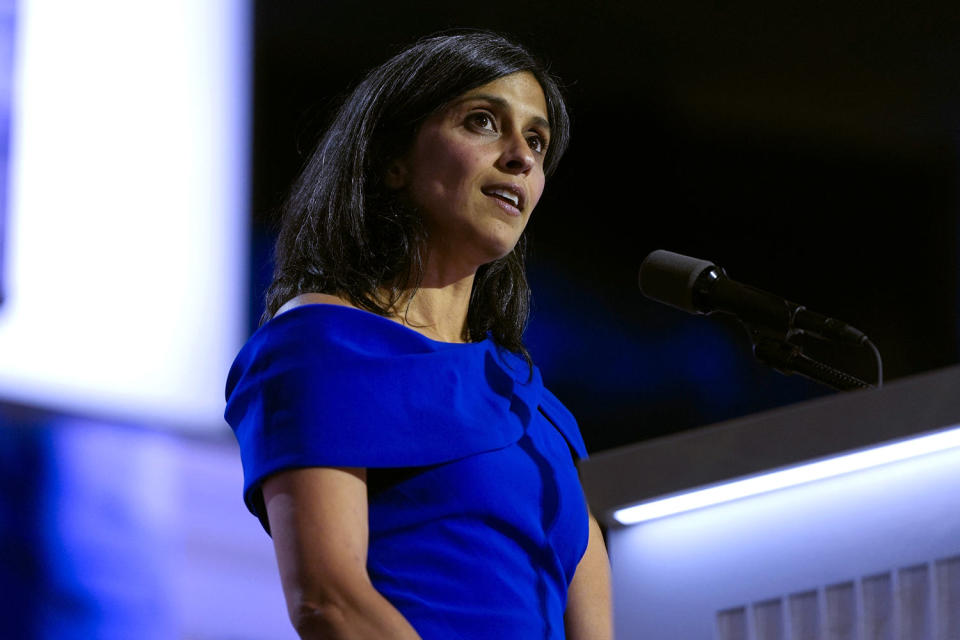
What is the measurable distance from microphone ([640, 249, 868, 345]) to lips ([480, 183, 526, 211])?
0.21 metres

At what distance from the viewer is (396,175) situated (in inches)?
57.1

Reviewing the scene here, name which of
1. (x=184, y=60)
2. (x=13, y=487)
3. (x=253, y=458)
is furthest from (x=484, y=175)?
(x=184, y=60)

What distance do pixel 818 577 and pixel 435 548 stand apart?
1.11 feet

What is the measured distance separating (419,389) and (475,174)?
0.90ft

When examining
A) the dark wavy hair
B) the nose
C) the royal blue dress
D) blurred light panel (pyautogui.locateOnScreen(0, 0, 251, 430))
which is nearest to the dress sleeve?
the royal blue dress

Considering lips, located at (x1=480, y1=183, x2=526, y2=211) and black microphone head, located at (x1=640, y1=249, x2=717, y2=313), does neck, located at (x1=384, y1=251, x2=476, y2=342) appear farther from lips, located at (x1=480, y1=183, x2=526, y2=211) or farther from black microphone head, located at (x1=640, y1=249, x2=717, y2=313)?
black microphone head, located at (x1=640, y1=249, x2=717, y2=313)

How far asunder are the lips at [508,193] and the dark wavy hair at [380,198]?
0.08 metres

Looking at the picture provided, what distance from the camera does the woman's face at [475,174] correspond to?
1381mm

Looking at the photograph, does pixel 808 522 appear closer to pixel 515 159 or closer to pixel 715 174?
pixel 515 159

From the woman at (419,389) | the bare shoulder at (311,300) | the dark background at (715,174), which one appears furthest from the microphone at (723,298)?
the dark background at (715,174)

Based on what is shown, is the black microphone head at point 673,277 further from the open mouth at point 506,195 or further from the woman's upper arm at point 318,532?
the woman's upper arm at point 318,532

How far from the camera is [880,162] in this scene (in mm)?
3303

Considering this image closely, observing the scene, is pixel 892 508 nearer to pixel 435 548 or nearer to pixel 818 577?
pixel 818 577

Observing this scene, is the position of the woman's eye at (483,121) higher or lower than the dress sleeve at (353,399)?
higher
